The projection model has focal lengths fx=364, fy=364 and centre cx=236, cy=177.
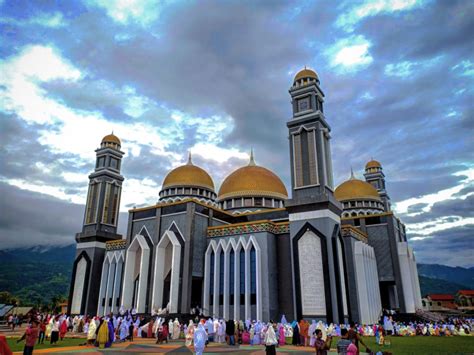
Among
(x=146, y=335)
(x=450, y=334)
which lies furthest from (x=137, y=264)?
(x=450, y=334)

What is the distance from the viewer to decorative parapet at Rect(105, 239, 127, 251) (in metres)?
36.1

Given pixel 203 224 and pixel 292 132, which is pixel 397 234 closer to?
pixel 292 132

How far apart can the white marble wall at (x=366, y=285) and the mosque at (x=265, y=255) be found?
8cm

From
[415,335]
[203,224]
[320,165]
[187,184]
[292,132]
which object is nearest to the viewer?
[415,335]

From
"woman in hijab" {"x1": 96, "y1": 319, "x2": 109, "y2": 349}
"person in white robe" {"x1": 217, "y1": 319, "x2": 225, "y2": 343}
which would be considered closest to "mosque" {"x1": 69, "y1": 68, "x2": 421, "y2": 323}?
"person in white robe" {"x1": 217, "y1": 319, "x2": 225, "y2": 343}

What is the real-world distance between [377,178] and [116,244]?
34.1m

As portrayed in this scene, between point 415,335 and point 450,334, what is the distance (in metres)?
2.43

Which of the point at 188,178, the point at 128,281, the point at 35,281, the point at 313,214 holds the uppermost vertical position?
the point at 188,178

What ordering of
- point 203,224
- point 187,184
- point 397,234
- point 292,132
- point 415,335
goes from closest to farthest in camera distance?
point 415,335 < point 292,132 < point 203,224 < point 397,234 < point 187,184

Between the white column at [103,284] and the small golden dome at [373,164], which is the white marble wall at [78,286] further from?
the small golden dome at [373,164]

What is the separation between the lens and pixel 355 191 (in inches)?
1695

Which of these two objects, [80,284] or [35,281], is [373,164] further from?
[35,281]

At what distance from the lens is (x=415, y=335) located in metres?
23.9

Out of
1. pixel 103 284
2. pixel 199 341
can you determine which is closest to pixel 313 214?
pixel 199 341
